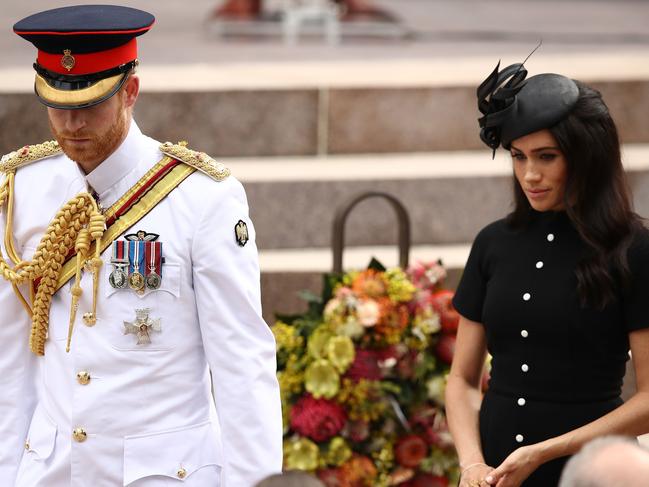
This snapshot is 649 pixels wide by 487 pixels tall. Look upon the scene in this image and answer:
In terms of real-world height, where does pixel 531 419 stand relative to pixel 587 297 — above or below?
below

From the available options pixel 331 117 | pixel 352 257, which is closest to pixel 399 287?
pixel 352 257

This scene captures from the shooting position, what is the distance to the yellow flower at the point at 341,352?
3.84m

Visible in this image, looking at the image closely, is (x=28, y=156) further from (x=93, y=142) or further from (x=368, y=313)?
(x=368, y=313)

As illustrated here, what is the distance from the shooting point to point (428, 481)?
3936 mm

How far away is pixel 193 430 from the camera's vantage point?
249 centimetres

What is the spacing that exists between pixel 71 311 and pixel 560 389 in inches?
35.8

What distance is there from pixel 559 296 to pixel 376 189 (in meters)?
2.76

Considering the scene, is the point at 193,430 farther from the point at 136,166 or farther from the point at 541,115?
the point at 541,115

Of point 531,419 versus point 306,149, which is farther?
point 306,149

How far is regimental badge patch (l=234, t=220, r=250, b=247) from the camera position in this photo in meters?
2.45

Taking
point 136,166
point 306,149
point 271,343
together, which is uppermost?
point 136,166

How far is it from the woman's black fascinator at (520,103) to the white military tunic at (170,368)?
530 mm

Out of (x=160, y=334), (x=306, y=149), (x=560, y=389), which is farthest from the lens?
(x=306, y=149)

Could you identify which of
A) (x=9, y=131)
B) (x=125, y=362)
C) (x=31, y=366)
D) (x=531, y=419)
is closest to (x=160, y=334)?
(x=125, y=362)
